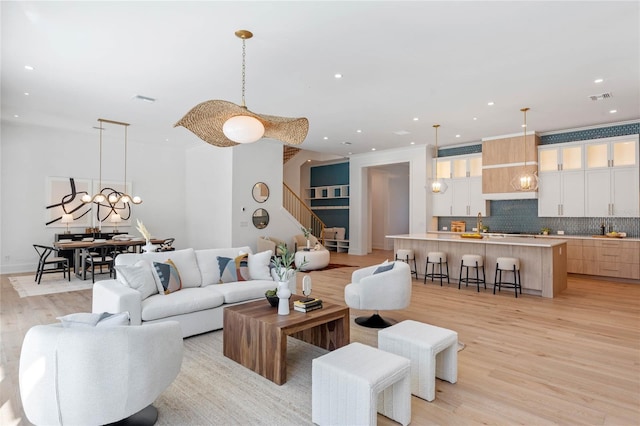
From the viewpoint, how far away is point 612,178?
7.45m

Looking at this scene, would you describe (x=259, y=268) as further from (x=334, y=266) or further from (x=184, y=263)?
(x=334, y=266)

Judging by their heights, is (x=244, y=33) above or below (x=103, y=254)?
above

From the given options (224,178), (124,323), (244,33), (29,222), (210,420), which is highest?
(244,33)

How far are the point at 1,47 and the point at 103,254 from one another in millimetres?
4424

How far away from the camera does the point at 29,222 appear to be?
8438 millimetres

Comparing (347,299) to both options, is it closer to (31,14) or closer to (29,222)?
(31,14)

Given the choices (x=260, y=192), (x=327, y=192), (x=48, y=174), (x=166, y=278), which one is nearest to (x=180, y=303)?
(x=166, y=278)

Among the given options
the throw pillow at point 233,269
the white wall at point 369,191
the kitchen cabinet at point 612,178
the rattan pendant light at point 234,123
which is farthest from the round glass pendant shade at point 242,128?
the kitchen cabinet at point 612,178

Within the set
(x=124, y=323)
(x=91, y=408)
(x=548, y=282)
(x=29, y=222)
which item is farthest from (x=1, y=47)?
(x=548, y=282)

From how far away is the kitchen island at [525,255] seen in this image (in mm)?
5926

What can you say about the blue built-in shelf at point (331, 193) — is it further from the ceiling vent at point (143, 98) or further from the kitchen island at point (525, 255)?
the ceiling vent at point (143, 98)

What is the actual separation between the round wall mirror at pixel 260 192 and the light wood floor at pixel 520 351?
3696mm

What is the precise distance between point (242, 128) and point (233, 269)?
2098mm

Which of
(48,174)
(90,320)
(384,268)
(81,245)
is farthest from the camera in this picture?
(48,174)
